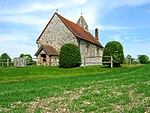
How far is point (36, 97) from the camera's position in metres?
13.5

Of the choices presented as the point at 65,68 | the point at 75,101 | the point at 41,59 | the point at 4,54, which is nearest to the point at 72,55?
the point at 65,68

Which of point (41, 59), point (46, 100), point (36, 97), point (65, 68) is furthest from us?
point (41, 59)

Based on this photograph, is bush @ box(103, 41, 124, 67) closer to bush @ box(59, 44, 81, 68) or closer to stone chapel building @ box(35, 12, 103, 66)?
bush @ box(59, 44, 81, 68)

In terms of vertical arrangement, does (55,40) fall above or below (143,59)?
above

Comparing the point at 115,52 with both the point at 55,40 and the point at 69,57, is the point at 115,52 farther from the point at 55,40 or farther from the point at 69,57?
the point at 55,40

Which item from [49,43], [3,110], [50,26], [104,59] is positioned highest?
[50,26]

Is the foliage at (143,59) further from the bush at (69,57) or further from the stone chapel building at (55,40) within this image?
the bush at (69,57)

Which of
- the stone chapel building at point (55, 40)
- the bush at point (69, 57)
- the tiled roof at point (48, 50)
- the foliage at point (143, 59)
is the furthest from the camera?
the foliage at point (143, 59)

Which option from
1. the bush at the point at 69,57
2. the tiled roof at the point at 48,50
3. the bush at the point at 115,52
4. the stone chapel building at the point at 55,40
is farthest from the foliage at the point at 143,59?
the bush at the point at 69,57

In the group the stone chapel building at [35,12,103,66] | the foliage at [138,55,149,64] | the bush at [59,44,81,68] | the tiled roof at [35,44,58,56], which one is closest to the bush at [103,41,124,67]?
the bush at [59,44,81,68]

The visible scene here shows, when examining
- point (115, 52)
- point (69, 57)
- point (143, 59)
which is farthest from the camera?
point (143, 59)

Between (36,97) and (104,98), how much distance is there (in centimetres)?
346

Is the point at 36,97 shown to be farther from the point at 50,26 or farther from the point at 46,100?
the point at 50,26

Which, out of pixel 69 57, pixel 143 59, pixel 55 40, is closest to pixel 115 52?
pixel 69 57
